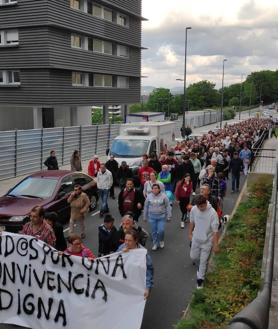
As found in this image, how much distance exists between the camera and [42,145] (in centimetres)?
2180

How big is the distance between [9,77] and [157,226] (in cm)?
2523

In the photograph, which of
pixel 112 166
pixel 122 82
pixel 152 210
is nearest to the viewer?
pixel 152 210

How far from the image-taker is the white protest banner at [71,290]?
5.70 metres

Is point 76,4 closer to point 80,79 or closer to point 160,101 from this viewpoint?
point 80,79

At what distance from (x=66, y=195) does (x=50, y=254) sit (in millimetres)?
5690

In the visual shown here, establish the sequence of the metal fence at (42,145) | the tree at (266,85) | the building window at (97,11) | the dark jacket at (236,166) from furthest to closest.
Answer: the tree at (266,85) → the building window at (97,11) → the metal fence at (42,145) → the dark jacket at (236,166)

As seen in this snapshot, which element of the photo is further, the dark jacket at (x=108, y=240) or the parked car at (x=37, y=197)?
the parked car at (x=37, y=197)

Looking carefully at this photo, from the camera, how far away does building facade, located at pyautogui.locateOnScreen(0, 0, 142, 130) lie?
29750 millimetres

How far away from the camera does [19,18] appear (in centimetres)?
2992

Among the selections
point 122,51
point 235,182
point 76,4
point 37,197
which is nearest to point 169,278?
point 37,197

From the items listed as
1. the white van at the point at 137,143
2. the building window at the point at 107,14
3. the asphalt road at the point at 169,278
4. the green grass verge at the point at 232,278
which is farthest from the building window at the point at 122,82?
the green grass verge at the point at 232,278

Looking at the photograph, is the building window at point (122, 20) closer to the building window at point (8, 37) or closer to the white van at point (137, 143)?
the building window at point (8, 37)

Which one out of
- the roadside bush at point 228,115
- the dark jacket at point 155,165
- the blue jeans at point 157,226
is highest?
the dark jacket at point 155,165

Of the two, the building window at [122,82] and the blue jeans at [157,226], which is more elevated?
the building window at [122,82]
